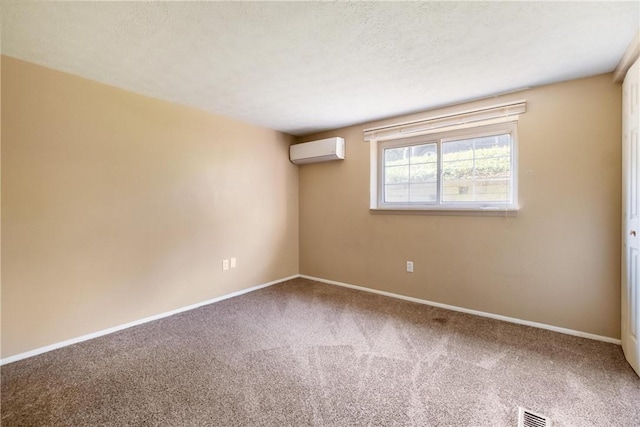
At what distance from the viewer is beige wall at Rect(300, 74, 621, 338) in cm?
217

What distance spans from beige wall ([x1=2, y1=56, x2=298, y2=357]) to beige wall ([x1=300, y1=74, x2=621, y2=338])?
197cm

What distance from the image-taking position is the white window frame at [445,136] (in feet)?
8.46

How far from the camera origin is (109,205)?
93.8 inches

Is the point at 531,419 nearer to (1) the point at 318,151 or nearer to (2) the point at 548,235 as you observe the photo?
(2) the point at 548,235

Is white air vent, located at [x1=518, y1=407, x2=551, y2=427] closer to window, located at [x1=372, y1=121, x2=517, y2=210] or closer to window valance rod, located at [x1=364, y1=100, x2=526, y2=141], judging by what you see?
window, located at [x1=372, y1=121, x2=517, y2=210]

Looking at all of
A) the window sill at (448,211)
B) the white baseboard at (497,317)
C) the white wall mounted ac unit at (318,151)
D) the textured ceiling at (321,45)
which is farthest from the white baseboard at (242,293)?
the textured ceiling at (321,45)

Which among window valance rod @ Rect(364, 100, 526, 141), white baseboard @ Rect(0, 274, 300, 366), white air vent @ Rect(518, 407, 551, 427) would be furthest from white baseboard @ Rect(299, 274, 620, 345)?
window valance rod @ Rect(364, 100, 526, 141)

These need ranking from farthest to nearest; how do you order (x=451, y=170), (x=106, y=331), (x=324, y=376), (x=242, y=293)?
(x=242, y=293)
(x=451, y=170)
(x=106, y=331)
(x=324, y=376)

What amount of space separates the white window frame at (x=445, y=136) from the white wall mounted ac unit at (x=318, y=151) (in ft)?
1.27

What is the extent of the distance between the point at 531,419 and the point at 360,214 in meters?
2.43

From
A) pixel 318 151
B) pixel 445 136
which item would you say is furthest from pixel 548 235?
pixel 318 151

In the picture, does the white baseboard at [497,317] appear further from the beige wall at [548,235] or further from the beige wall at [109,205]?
the beige wall at [109,205]

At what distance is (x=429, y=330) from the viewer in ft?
7.93

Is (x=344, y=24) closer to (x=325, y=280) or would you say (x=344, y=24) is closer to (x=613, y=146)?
(x=613, y=146)
